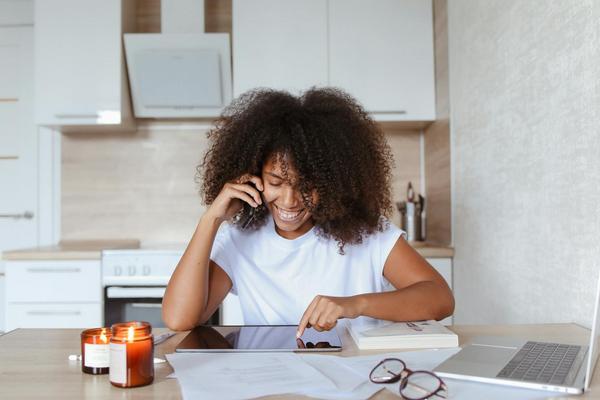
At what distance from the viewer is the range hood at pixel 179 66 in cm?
292

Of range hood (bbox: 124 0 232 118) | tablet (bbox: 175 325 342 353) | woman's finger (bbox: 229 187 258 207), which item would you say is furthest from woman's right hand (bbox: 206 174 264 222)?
range hood (bbox: 124 0 232 118)

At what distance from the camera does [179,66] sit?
2949mm

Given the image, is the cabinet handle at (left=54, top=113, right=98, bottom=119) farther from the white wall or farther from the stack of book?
the stack of book

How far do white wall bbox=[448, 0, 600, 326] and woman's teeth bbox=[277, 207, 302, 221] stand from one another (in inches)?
24.7

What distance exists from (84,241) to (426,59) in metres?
2.06

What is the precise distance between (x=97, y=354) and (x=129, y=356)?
11 centimetres

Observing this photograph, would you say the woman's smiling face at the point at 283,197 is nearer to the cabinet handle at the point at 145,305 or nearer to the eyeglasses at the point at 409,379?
the eyeglasses at the point at 409,379

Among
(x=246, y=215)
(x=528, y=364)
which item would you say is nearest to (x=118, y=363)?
(x=528, y=364)

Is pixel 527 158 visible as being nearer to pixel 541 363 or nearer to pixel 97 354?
pixel 541 363

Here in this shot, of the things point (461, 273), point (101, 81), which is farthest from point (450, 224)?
point (101, 81)

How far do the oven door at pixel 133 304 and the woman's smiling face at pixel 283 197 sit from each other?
1437 mm

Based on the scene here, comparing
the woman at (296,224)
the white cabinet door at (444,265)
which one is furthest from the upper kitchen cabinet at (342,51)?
the woman at (296,224)

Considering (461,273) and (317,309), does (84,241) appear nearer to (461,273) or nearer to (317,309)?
(461,273)

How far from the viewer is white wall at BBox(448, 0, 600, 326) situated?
1.28 metres
